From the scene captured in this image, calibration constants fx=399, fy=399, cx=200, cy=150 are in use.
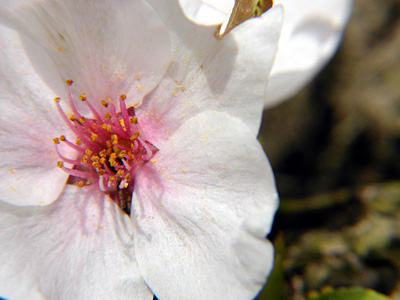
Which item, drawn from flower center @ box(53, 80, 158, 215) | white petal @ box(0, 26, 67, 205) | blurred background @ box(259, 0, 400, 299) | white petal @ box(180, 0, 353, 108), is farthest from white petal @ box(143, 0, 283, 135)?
blurred background @ box(259, 0, 400, 299)

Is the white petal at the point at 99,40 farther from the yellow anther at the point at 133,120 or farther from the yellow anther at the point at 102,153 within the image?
the yellow anther at the point at 102,153

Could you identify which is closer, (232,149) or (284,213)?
(232,149)

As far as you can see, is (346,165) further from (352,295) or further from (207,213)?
(207,213)

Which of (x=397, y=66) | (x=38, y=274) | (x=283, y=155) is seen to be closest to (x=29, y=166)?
(x=38, y=274)

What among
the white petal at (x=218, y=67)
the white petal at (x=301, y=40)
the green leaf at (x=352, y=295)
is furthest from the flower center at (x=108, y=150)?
the green leaf at (x=352, y=295)

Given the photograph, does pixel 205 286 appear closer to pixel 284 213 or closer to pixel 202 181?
pixel 202 181

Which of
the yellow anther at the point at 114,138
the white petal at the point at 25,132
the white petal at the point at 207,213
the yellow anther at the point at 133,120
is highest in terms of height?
the white petal at the point at 25,132

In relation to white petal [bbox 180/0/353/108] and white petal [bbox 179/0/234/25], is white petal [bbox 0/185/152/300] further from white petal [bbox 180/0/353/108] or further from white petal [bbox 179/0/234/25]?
white petal [bbox 180/0/353/108]
